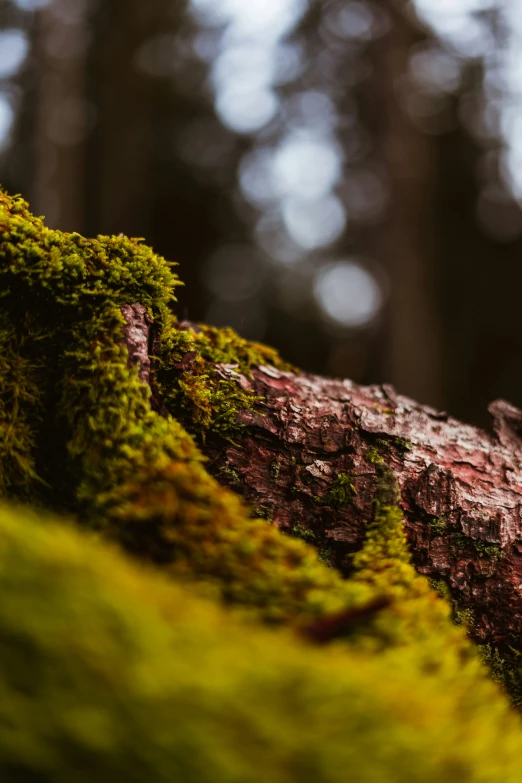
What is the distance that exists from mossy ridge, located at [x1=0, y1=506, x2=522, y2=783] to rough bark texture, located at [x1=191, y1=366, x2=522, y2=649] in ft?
2.61

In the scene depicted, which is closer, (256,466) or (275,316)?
(256,466)

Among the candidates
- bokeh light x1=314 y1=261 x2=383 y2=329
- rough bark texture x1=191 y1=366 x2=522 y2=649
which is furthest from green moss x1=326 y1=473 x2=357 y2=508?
bokeh light x1=314 y1=261 x2=383 y2=329

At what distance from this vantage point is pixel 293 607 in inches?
42.1

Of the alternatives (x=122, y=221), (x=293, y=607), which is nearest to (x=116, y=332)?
(x=293, y=607)

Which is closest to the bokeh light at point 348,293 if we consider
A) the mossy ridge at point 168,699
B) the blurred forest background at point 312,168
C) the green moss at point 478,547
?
the blurred forest background at point 312,168

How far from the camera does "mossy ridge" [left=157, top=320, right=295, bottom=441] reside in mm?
1633

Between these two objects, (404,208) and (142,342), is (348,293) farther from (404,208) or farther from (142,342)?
(142,342)

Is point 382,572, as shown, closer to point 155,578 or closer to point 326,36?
point 155,578

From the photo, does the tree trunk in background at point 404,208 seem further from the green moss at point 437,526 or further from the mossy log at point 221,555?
the green moss at point 437,526

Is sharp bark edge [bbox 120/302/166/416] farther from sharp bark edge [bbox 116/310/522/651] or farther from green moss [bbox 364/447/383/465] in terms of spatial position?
green moss [bbox 364/447/383/465]

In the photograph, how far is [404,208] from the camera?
34.9 feet

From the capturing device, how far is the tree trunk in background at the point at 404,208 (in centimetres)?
971

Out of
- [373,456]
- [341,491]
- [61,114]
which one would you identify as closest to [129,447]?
[341,491]

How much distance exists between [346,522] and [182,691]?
3.28 feet
